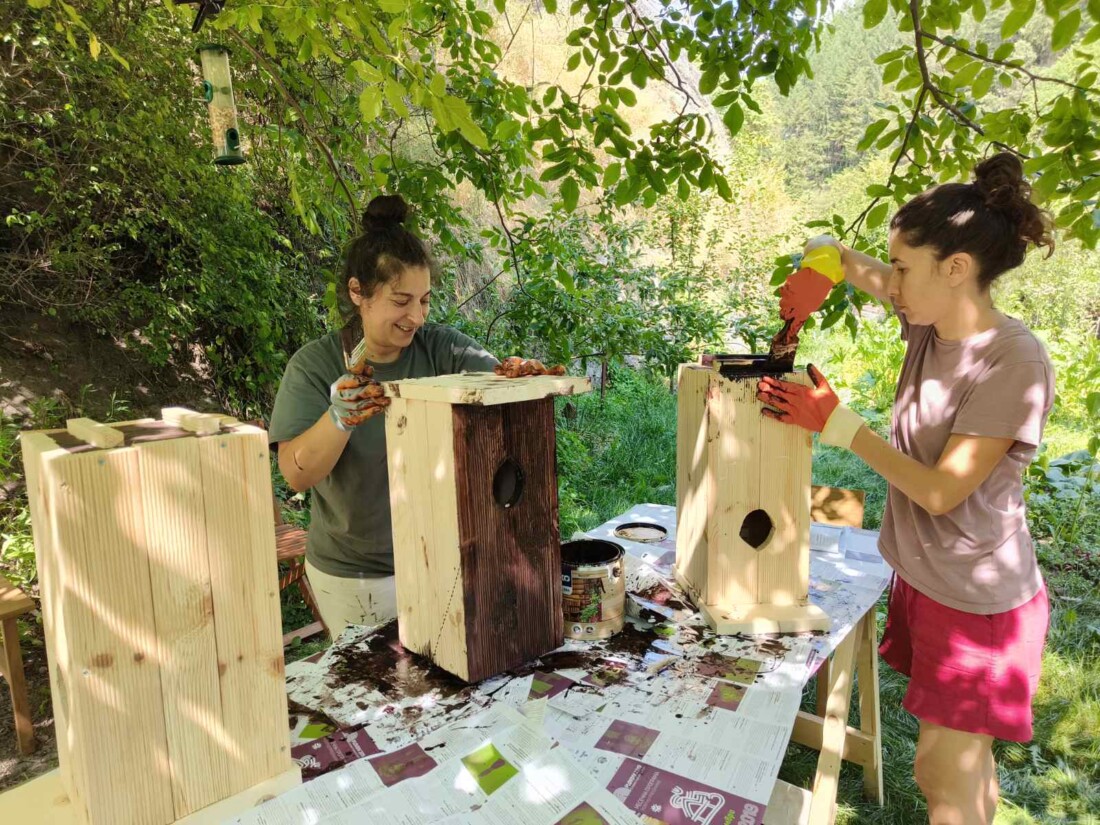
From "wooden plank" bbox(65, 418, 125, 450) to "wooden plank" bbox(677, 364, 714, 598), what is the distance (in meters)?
1.13

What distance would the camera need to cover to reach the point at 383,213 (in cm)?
184

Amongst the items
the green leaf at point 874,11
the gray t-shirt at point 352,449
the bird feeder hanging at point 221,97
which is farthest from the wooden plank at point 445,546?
the bird feeder hanging at point 221,97

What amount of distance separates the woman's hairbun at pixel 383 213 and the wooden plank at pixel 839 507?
1727mm

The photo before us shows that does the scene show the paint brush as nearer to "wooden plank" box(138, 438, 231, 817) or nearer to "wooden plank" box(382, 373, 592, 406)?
"wooden plank" box(382, 373, 592, 406)

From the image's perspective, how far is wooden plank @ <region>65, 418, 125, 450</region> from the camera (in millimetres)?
833

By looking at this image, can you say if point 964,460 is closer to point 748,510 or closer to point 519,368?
point 748,510

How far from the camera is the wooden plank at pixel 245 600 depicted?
0.90 m

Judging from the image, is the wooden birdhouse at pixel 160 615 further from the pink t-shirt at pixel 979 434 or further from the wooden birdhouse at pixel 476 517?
the pink t-shirt at pixel 979 434

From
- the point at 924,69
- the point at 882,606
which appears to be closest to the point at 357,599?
the point at 924,69

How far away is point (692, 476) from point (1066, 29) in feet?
4.60

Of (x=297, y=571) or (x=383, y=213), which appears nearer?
(x=383, y=213)

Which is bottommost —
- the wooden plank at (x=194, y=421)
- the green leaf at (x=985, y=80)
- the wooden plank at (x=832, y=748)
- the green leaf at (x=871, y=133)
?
the wooden plank at (x=832, y=748)

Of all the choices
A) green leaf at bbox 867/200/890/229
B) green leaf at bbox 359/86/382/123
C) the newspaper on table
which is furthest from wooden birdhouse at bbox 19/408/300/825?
green leaf at bbox 867/200/890/229

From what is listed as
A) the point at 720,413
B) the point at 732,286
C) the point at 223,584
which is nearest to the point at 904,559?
the point at 720,413
